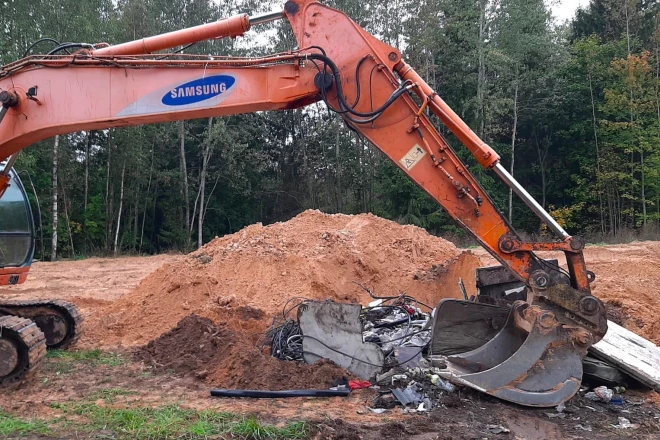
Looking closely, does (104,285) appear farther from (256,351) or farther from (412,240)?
(256,351)

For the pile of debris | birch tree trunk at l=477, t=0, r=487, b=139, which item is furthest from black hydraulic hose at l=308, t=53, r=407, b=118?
birch tree trunk at l=477, t=0, r=487, b=139

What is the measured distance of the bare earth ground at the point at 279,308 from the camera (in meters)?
4.45

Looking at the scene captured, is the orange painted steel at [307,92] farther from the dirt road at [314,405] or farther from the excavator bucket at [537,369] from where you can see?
the dirt road at [314,405]

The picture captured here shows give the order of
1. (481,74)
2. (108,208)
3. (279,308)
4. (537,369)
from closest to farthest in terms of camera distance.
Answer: (537,369) < (279,308) < (108,208) < (481,74)

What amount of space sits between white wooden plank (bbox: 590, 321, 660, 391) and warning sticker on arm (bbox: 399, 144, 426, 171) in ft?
7.67

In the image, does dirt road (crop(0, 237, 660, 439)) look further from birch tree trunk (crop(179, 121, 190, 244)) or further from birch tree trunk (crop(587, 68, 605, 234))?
birch tree trunk (crop(587, 68, 605, 234))

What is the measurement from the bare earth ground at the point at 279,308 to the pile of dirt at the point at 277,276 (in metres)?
0.03

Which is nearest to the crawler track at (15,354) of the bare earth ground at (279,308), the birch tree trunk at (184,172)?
the bare earth ground at (279,308)

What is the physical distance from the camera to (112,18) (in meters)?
24.6

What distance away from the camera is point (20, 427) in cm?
432

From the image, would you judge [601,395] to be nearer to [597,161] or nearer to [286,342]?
[286,342]

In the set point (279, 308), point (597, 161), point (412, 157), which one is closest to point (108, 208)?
point (279, 308)

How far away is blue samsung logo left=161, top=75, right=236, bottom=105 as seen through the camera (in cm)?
498

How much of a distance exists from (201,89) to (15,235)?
3.12 m
